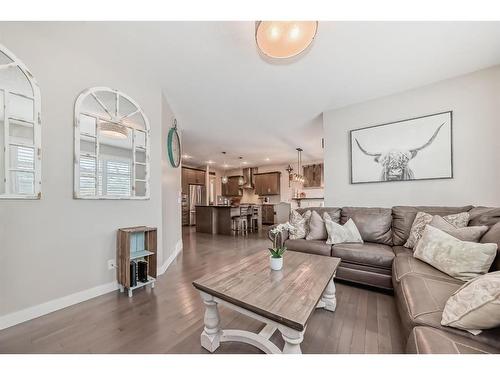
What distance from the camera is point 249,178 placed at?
898 cm

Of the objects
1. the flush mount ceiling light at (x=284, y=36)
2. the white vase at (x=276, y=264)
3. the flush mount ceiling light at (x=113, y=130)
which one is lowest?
the white vase at (x=276, y=264)

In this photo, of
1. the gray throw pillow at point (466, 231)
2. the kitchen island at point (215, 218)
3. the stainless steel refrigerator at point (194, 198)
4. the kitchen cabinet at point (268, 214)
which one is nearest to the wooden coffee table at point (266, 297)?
the gray throw pillow at point (466, 231)

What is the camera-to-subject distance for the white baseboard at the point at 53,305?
154 cm

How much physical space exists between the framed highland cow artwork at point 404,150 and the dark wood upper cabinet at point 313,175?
4.24 m

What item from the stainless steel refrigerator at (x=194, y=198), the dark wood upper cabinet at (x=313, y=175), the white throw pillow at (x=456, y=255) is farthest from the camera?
the stainless steel refrigerator at (x=194, y=198)

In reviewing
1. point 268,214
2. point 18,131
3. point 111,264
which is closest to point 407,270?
point 111,264

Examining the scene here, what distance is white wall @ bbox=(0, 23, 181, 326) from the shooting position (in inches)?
62.4

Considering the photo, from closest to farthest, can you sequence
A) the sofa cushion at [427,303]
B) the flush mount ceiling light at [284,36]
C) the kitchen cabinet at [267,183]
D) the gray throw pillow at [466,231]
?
the sofa cushion at [427,303]
the flush mount ceiling light at [284,36]
the gray throw pillow at [466,231]
the kitchen cabinet at [267,183]

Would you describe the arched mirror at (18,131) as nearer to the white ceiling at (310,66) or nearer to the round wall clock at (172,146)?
the white ceiling at (310,66)

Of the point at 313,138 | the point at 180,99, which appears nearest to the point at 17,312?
the point at 180,99

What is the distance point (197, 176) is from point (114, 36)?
657cm

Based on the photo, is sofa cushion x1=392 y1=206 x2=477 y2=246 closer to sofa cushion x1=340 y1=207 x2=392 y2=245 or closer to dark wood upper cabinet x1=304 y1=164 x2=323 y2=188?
sofa cushion x1=340 y1=207 x2=392 y2=245

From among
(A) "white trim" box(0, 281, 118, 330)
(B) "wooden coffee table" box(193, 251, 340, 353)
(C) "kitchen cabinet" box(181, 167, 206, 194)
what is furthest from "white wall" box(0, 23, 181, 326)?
(C) "kitchen cabinet" box(181, 167, 206, 194)
